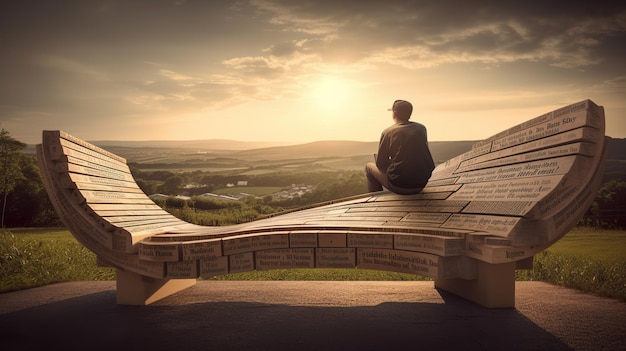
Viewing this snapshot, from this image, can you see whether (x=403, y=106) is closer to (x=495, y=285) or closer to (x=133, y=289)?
(x=495, y=285)

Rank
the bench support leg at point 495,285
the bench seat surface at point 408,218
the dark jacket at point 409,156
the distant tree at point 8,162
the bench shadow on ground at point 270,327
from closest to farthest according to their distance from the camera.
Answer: the bench seat surface at point 408,218, the bench shadow on ground at point 270,327, the bench support leg at point 495,285, the dark jacket at point 409,156, the distant tree at point 8,162

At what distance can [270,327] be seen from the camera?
5297mm

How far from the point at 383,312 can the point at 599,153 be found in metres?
3.30

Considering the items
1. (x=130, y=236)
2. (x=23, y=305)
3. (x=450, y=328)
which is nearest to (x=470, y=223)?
(x=450, y=328)

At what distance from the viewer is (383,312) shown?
5930mm

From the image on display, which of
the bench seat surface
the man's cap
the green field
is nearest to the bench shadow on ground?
the bench seat surface

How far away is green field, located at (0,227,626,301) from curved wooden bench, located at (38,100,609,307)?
8.59 ft

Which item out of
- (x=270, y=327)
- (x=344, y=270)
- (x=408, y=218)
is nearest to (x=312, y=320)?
(x=270, y=327)

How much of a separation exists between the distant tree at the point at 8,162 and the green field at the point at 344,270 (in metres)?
8.33

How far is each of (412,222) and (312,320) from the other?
6.04ft

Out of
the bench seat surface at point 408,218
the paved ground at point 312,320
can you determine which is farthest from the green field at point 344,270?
the bench seat surface at point 408,218

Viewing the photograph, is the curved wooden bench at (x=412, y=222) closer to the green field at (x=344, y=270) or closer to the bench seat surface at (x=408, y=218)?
the bench seat surface at (x=408, y=218)

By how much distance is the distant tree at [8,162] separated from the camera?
18.3 meters

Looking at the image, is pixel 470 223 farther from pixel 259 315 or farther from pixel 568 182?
pixel 259 315
